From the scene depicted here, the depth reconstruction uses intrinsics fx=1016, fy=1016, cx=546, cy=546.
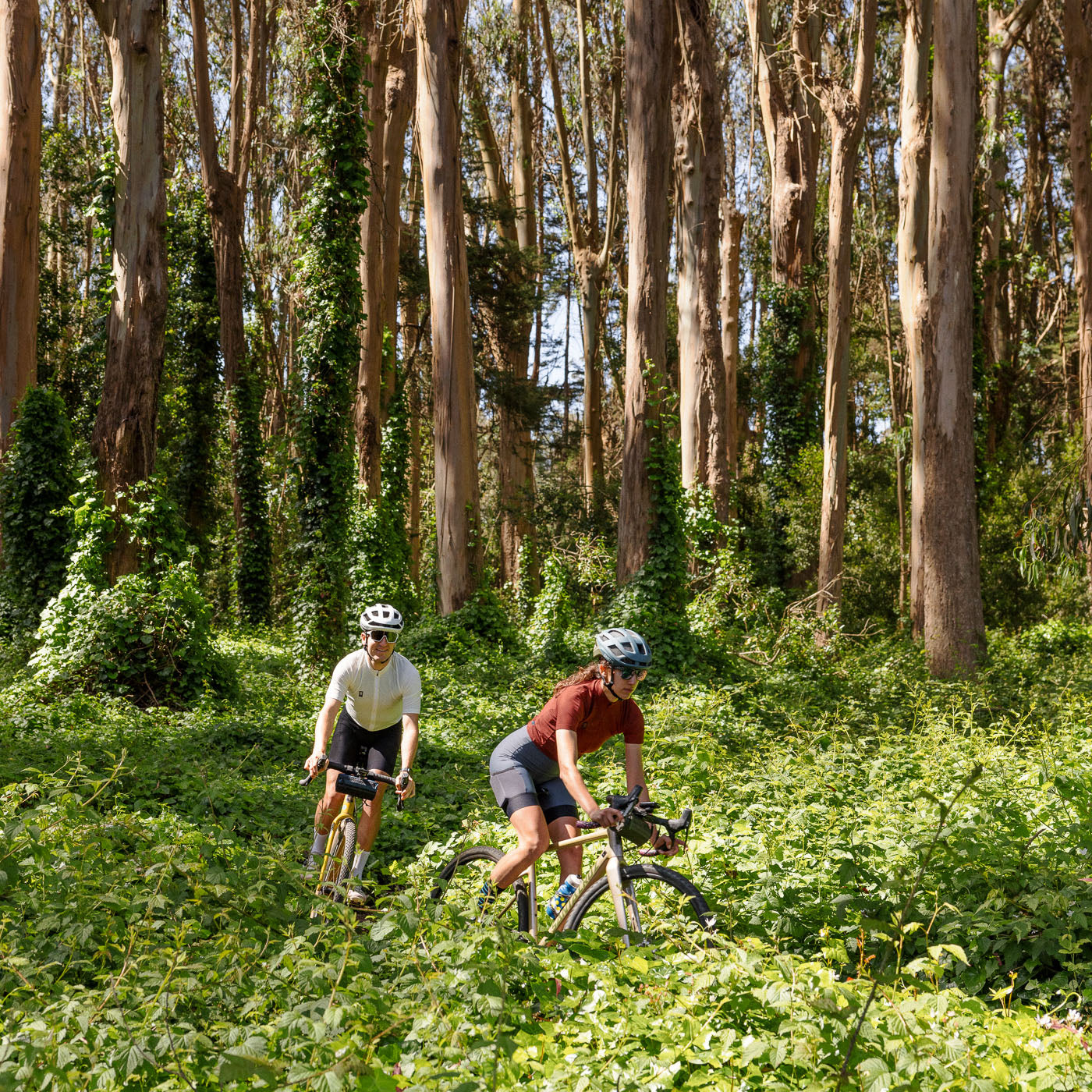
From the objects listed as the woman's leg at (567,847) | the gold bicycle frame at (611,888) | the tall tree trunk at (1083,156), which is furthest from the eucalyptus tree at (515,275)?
the gold bicycle frame at (611,888)

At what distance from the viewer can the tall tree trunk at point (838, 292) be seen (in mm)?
18406

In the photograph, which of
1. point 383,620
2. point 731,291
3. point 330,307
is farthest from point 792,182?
point 383,620

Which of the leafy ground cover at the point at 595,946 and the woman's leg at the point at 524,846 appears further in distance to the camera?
the woman's leg at the point at 524,846

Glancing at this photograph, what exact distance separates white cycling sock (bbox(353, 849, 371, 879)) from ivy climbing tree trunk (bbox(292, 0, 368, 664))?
A: 1073 centimetres

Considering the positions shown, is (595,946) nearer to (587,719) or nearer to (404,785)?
(587,719)

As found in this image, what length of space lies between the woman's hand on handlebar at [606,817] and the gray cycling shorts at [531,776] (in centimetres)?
68

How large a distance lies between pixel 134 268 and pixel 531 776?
35.4 ft

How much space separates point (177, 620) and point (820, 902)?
10.0 meters

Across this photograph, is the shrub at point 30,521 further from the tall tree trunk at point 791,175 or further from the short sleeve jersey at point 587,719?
the tall tree trunk at point 791,175

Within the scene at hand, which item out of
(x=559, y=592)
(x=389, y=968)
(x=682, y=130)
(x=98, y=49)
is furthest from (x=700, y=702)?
(x=98, y=49)

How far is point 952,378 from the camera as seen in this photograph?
13.4 metres

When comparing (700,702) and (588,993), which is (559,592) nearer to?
(700,702)

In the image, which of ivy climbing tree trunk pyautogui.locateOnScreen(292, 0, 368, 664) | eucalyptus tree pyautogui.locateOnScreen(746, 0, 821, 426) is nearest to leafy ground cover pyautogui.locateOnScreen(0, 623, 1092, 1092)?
ivy climbing tree trunk pyautogui.locateOnScreen(292, 0, 368, 664)

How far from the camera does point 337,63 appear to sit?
16.6 meters
